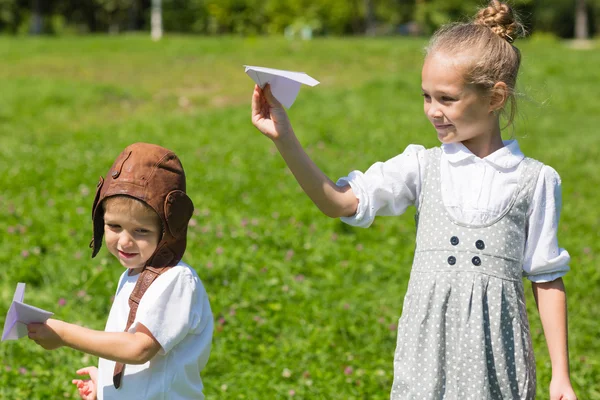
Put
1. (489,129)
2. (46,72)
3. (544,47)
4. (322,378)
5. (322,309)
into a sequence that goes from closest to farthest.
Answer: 1. (489,129)
2. (322,378)
3. (322,309)
4. (46,72)
5. (544,47)

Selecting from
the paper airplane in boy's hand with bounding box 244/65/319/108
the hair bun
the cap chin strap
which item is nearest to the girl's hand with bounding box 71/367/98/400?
the cap chin strap

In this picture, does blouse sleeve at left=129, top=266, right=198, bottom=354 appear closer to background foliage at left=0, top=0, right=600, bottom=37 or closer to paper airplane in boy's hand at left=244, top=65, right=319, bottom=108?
paper airplane in boy's hand at left=244, top=65, right=319, bottom=108

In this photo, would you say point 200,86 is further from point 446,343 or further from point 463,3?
point 463,3

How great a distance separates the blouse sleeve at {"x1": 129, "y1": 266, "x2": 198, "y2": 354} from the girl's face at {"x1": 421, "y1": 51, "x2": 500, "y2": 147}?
933mm

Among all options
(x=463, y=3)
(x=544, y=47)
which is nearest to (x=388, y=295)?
(x=544, y=47)

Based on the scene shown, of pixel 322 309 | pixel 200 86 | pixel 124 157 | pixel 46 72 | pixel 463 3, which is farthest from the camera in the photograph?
pixel 463 3

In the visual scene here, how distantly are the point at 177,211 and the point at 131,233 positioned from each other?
0.16m

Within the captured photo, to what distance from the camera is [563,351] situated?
264 centimetres

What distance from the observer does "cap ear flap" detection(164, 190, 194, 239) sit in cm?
249

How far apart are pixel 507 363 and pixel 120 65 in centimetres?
1618

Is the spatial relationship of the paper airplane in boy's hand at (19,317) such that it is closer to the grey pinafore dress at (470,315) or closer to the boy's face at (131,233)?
the boy's face at (131,233)

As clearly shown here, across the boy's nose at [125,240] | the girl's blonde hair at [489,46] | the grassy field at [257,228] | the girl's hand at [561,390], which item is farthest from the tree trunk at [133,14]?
the girl's hand at [561,390]

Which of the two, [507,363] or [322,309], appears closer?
[507,363]

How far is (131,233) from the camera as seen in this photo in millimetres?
2529
